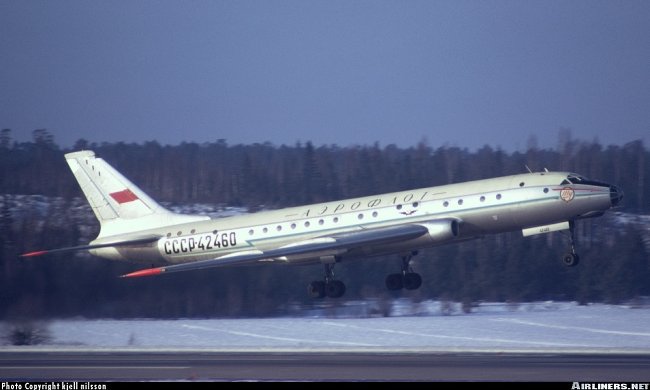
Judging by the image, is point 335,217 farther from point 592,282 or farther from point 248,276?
point 592,282

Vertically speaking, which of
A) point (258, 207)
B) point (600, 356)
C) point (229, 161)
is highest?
point (229, 161)

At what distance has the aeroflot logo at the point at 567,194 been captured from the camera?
109ft

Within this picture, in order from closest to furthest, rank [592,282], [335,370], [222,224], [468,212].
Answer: [335,370] < [468,212] < [222,224] < [592,282]

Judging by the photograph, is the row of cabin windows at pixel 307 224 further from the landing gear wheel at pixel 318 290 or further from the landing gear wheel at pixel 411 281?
the landing gear wheel at pixel 411 281

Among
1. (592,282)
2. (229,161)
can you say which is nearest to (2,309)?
(592,282)

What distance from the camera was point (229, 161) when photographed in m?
92.6

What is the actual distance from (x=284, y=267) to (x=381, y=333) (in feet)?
26.0

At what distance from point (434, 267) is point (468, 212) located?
26.3 meters

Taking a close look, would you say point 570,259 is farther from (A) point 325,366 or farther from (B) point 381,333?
(A) point 325,366

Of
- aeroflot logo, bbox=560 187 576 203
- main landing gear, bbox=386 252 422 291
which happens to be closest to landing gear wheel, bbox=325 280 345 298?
main landing gear, bbox=386 252 422 291

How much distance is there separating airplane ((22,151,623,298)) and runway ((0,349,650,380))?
13.2ft

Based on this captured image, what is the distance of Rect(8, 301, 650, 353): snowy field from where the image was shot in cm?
3566

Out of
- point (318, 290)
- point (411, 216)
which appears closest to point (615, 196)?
point (411, 216)

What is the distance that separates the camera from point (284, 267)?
1845 inches
